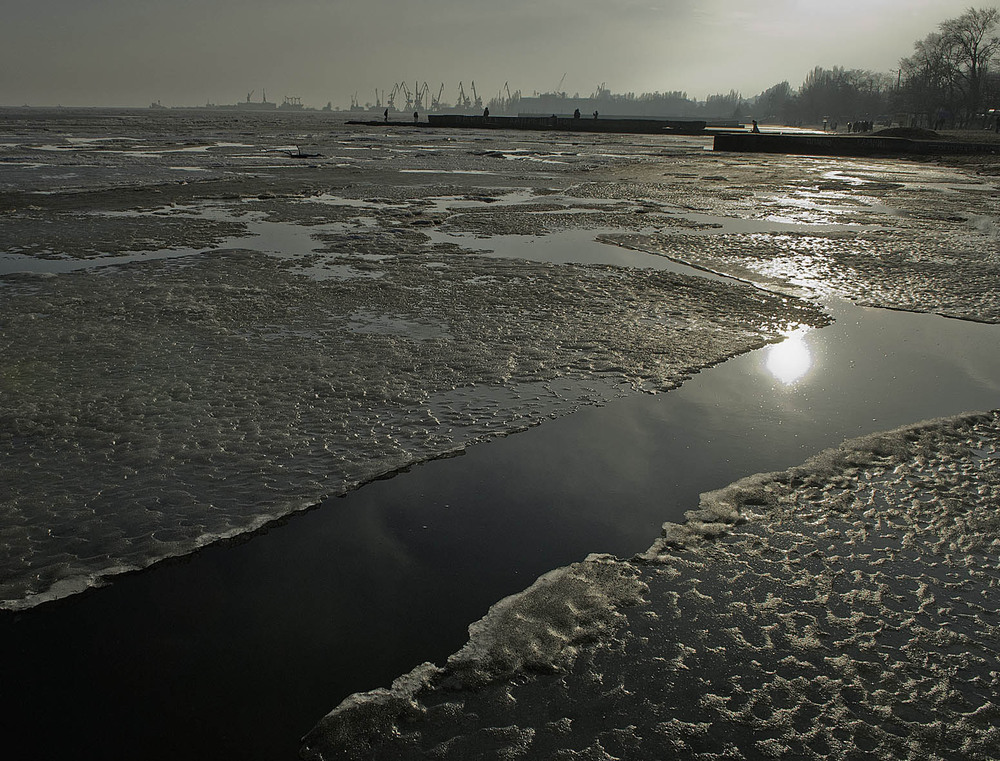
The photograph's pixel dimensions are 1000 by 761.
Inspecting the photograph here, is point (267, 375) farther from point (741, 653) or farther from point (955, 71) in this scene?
point (955, 71)

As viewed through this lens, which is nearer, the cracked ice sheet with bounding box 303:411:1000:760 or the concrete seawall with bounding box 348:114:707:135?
the cracked ice sheet with bounding box 303:411:1000:760

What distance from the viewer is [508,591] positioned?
2117mm

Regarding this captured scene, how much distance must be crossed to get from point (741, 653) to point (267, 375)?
2882 millimetres

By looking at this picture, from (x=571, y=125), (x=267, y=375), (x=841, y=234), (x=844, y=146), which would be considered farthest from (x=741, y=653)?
(x=571, y=125)

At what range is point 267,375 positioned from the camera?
3.86m

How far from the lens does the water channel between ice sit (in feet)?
5.63

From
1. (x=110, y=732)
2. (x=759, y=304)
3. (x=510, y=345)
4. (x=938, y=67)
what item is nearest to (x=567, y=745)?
(x=110, y=732)

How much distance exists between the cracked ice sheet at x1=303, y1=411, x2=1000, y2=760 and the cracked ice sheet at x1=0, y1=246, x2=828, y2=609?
106 centimetres

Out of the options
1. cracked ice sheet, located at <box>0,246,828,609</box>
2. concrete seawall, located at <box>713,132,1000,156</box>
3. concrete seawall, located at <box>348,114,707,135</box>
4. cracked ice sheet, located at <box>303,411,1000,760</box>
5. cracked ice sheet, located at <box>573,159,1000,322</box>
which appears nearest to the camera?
cracked ice sheet, located at <box>303,411,1000,760</box>

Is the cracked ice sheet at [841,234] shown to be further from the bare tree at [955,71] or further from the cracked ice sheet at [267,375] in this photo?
the bare tree at [955,71]

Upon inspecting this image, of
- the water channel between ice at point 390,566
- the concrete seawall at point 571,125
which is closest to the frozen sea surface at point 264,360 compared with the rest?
the water channel between ice at point 390,566

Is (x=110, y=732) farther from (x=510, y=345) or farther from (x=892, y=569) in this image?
(x=510, y=345)

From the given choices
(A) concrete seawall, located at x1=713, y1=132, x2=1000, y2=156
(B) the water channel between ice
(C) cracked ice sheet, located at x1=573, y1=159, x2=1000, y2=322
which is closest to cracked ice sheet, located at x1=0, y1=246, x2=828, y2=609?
(B) the water channel between ice

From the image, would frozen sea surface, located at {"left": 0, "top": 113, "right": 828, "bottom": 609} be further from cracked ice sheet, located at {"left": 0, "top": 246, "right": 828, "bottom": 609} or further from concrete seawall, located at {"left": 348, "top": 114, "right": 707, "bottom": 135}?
concrete seawall, located at {"left": 348, "top": 114, "right": 707, "bottom": 135}
